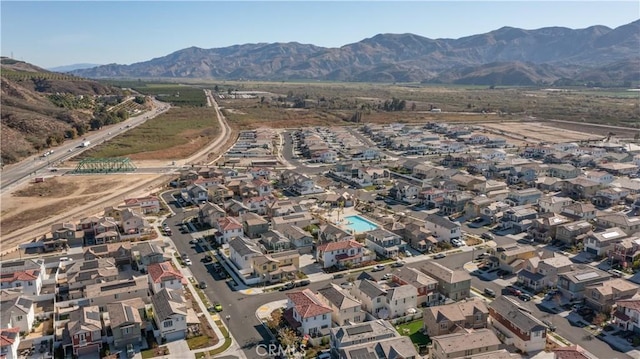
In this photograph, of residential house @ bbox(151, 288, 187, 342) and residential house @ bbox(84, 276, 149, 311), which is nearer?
residential house @ bbox(151, 288, 187, 342)

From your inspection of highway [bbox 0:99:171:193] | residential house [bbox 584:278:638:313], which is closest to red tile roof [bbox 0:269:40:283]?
highway [bbox 0:99:171:193]

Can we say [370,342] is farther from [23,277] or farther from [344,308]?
[23,277]

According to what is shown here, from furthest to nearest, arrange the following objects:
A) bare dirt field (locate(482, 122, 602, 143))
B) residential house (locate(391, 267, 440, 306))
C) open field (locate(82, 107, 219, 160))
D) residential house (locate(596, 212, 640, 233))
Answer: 1. bare dirt field (locate(482, 122, 602, 143))
2. open field (locate(82, 107, 219, 160))
3. residential house (locate(596, 212, 640, 233))
4. residential house (locate(391, 267, 440, 306))

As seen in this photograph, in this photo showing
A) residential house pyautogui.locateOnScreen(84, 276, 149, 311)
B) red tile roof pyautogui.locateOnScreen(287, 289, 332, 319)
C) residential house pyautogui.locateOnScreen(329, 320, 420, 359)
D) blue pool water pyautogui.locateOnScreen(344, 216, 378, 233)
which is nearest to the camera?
residential house pyautogui.locateOnScreen(329, 320, 420, 359)

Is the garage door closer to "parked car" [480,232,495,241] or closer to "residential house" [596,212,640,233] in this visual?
"parked car" [480,232,495,241]

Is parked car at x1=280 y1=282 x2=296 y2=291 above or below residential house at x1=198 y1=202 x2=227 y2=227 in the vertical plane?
below
